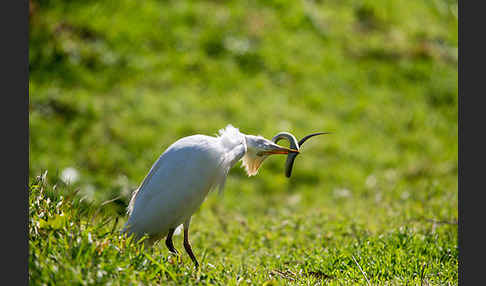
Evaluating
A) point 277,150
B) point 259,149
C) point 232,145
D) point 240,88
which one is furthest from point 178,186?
point 240,88

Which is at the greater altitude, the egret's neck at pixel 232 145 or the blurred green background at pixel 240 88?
the egret's neck at pixel 232 145

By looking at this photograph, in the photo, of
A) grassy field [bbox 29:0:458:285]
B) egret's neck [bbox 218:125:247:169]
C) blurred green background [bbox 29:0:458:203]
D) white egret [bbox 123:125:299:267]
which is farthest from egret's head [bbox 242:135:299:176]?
blurred green background [bbox 29:0:458:203]

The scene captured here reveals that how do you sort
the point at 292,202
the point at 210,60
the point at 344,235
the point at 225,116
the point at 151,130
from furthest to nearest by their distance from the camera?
the point at 210,60 → the point at 225,116 → the point at 151,130 → the point at 292,202 → the point at 344,235

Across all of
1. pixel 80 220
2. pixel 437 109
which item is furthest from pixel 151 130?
pixel 437 109

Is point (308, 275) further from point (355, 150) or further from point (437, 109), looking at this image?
point (437, 109)

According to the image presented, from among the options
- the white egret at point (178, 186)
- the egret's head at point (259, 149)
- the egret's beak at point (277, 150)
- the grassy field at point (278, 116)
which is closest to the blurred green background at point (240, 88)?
the grassy field at point (278, 116)

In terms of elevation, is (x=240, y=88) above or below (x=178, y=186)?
below

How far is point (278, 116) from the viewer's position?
402 inches

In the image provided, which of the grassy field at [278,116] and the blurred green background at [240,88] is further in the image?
the blurred green background at [240,88]

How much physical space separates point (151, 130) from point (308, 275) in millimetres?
5653

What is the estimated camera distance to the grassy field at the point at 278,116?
5438 millimetres

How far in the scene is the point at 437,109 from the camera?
11.6 meters

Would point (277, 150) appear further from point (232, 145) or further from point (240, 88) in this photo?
point (240, 88)

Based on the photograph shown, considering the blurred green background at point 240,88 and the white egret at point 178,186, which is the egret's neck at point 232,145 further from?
the blurred green background at point 240,88
